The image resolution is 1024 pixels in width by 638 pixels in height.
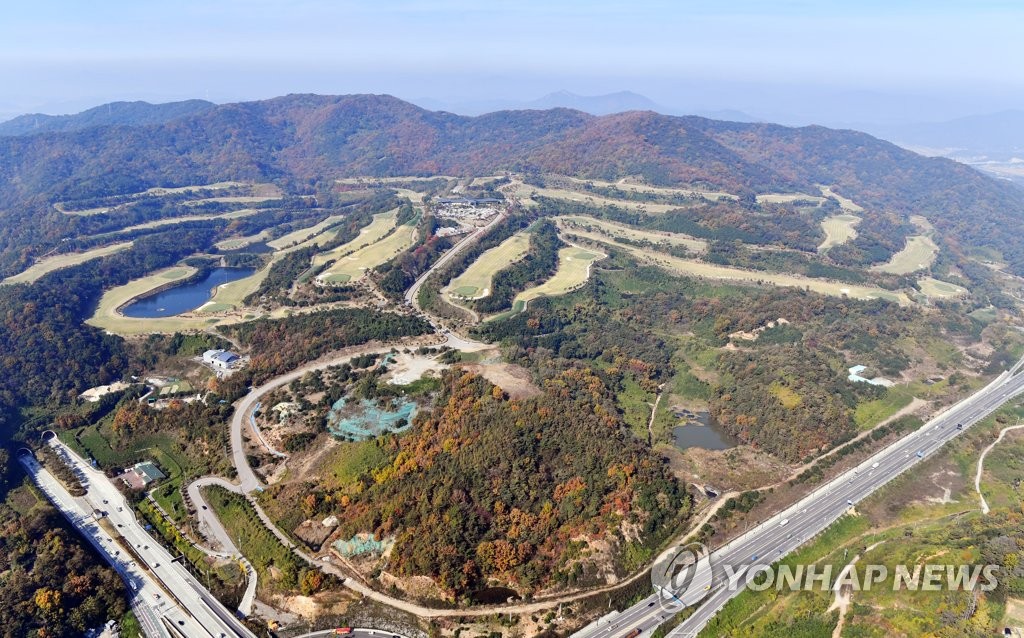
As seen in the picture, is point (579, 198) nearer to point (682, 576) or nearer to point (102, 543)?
point (682, 576)

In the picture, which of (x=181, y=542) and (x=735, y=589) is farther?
(x=181, y=542)

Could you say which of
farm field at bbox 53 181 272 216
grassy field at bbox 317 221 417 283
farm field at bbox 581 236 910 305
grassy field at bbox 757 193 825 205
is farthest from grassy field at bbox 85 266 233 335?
grassy field at bbox 757 193 825 205

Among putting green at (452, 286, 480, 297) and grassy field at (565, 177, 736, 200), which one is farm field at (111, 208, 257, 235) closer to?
putting green at (452, 286, 480, 297)

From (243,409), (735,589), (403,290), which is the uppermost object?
(403,290)

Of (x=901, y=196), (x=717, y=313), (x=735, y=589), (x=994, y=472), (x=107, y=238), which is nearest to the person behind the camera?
(x=735, y=589)

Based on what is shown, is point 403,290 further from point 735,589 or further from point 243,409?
point 735,589

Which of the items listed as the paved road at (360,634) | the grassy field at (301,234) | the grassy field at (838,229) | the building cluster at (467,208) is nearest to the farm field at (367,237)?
the building cluster at (467,208)

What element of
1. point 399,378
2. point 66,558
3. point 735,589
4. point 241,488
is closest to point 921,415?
point 735,589

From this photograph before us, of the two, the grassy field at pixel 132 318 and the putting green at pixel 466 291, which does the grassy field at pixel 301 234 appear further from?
the putting green at pixel 466 291
